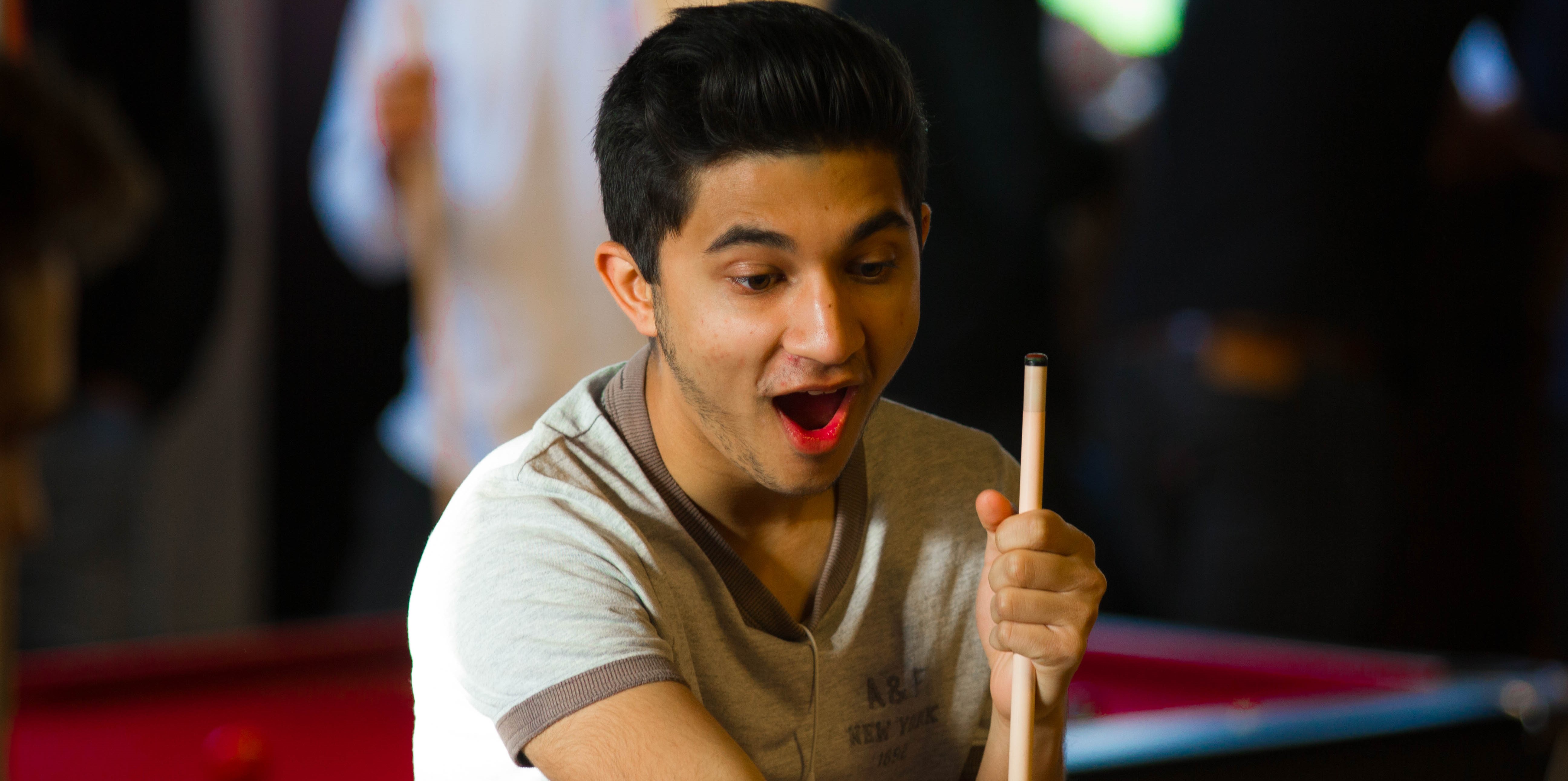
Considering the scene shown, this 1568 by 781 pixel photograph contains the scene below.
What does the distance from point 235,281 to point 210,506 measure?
0.59m

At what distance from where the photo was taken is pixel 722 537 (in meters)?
0.98

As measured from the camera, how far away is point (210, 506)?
3633 mm

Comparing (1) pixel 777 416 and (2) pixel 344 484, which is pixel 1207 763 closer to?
(1) pixel 777 416

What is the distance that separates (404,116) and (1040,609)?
1417mm

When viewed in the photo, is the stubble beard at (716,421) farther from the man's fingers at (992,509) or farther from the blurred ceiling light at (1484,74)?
the blurred ceiling light at (1484,74)

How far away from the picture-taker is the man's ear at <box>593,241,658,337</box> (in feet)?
3.14

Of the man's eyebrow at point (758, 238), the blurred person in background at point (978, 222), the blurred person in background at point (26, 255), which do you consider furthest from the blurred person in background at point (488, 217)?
the man's eyebrow at point (758, 238)

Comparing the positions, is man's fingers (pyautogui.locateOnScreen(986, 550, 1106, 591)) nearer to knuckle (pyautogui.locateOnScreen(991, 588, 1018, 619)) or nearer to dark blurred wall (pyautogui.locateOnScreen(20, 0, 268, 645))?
knuckle (pyautogui.locateOnScreen(991, 588, 1018, 619))

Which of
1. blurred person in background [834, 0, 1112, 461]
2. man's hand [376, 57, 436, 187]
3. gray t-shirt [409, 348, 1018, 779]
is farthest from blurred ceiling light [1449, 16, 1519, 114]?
gray t-shirt [409, 348, 1018, 779]

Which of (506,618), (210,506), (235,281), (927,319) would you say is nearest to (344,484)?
(210,506)

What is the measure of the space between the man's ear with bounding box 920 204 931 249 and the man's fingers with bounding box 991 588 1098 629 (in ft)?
0.83

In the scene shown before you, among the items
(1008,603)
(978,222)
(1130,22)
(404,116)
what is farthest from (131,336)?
(1008,603)

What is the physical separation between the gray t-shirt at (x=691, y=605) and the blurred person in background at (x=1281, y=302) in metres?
1.22

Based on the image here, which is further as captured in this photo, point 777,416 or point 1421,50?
point 1421,50
